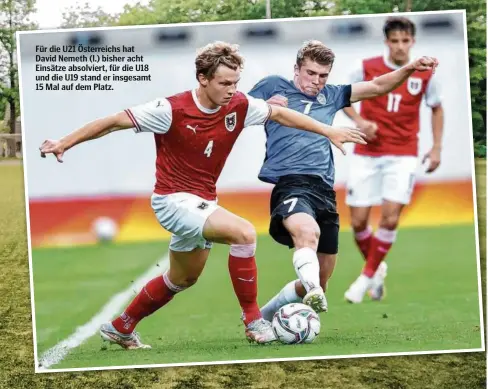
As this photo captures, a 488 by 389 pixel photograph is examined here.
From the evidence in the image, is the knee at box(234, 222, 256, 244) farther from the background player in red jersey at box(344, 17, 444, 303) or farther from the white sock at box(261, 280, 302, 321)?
the background player in red jersey at box(344, 17, 444, 303)

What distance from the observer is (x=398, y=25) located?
3.89m

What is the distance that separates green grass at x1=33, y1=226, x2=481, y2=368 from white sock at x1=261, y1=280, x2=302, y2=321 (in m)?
0.03

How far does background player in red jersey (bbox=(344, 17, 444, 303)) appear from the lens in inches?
156

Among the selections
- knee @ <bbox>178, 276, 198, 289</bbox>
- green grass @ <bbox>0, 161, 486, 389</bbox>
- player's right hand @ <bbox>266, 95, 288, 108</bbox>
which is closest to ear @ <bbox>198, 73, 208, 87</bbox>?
player's right hand @ <bbox>266, 95, 288, 108</bbox>

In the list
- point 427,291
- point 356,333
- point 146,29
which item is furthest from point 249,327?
point 146,29

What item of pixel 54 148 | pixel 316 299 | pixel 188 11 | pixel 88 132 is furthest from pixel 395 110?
pixel 188 11

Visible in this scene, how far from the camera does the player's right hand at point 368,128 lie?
157 inches

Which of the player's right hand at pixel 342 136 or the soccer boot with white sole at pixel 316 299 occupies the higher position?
the player's right hand at pixel 342 136

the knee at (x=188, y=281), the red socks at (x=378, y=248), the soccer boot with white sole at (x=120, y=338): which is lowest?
the soccer boot with white sole at (x=120, y=338)

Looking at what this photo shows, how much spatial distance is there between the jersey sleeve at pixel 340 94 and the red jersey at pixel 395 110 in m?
0.08

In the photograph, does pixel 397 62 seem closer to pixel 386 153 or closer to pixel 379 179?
pixel 386 153

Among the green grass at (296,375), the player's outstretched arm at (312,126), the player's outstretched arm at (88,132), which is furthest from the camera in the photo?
the green grass at (296,375)

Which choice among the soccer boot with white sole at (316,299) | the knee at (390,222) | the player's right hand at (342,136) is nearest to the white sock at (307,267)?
the soccer boot with white sole at (316,299)

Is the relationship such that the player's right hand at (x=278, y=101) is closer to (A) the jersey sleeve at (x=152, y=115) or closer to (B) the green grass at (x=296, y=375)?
(A) the jersey sleeve at (x=152, y=115)
